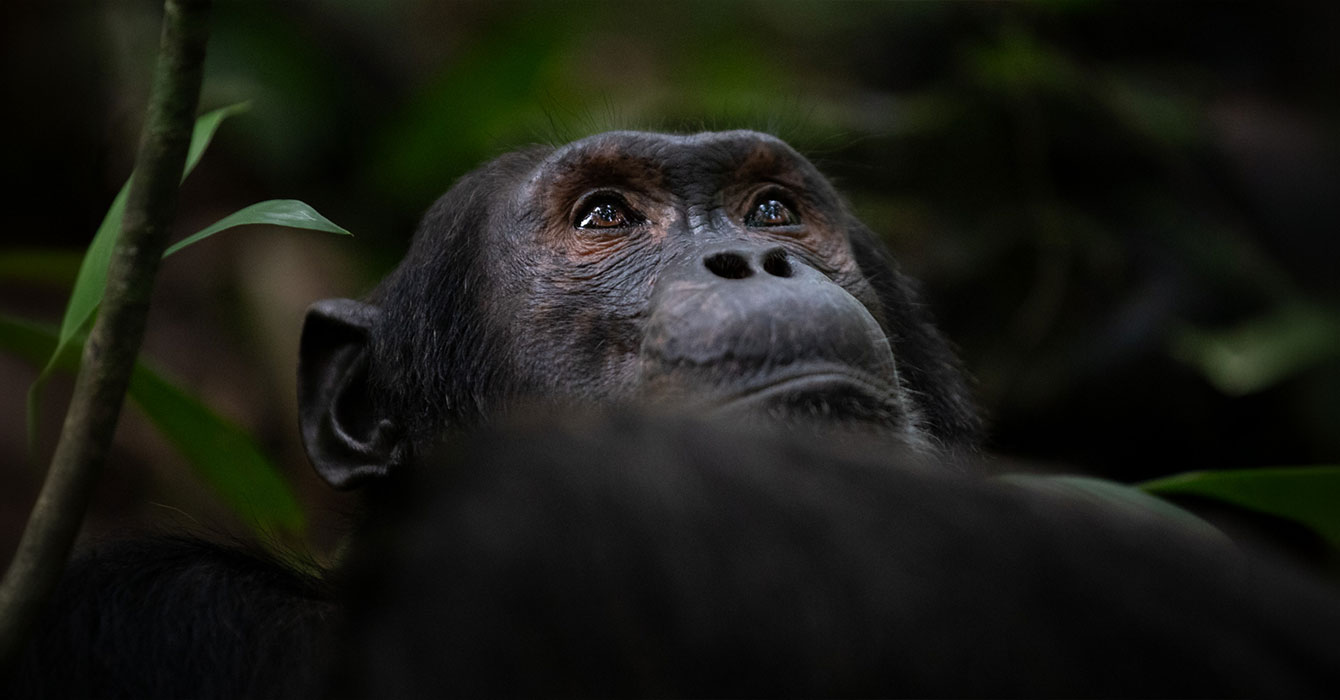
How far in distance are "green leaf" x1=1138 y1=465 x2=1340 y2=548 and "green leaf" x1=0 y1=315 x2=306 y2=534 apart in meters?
2.18

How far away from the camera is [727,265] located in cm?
277

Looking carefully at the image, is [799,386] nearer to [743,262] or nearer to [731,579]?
[743,262]

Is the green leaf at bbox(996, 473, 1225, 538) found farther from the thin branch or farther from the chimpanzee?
the thin branch

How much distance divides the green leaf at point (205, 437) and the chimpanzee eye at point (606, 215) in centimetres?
100

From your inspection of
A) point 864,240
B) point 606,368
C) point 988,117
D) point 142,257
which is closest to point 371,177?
point 988,117

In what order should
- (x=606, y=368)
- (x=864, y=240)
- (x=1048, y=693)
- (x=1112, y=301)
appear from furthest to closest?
1. (x=1112, y=301)
2. (x=864, y=240)
3. (x=606, y=368)
4. (x=1048, y=693)

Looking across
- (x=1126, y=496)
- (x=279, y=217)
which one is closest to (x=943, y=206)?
(x=1126, y=496)

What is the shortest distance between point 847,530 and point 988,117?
587 centimetres

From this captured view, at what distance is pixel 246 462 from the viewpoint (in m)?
2.96

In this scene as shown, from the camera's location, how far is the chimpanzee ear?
124 inches

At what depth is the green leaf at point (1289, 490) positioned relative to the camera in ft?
8.65

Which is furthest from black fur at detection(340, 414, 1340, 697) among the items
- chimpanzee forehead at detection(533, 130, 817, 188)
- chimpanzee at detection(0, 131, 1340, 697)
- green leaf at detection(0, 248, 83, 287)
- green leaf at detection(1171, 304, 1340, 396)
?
green leaf at detection(1171, 304, 1340, 396)

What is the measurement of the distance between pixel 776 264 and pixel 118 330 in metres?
1.47

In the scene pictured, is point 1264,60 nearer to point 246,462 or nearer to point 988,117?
point 988,117
